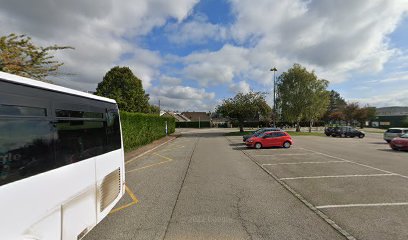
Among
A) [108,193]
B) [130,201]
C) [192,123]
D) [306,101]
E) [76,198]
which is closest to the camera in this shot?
[76,198]

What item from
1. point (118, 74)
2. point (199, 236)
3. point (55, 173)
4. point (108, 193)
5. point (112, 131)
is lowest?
point (199, 236)

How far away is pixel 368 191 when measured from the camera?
28.6 feet

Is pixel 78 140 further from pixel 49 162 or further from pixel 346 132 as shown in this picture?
pixel 346 132

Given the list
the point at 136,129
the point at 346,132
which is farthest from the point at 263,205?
the point at 346,132

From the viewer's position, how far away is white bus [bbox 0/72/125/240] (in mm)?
3117

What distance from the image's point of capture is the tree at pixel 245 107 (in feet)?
170

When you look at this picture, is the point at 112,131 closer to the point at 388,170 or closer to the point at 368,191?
the point at 368,191

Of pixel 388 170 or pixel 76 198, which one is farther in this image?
pixel 388 170

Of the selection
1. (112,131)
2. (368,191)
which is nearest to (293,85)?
(368,191)

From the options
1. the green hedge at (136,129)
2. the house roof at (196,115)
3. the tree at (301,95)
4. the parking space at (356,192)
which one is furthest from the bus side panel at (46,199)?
the house roof at (196,115)

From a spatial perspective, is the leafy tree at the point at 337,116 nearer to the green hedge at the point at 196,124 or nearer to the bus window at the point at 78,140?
the green hedge at the point at 196,124

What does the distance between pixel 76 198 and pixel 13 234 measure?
1471 millimetres

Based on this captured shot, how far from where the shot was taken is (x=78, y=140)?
16.0ft

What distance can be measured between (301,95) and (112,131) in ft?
161
